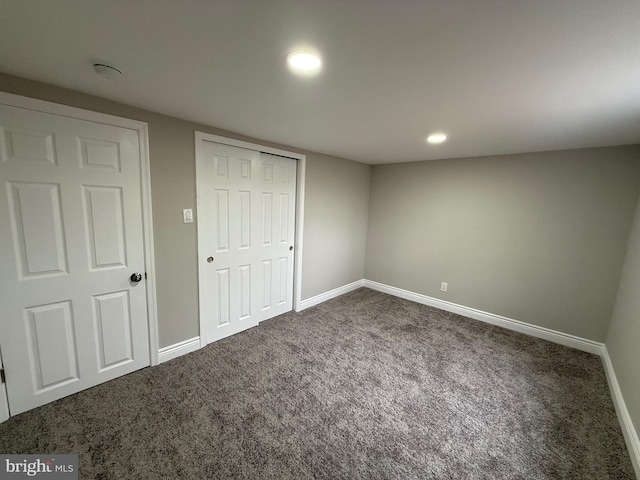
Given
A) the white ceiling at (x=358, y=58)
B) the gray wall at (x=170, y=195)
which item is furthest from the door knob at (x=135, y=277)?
the white ceiling at (x=358, y=58)

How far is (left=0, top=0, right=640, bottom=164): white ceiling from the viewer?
0.91 metres

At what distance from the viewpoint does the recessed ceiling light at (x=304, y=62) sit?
1188 mm

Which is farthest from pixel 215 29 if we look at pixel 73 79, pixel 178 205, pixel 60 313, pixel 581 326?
pixel 581 326

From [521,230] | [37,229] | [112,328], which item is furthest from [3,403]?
[521,230]

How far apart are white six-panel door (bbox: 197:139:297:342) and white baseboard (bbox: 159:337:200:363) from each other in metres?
0.15

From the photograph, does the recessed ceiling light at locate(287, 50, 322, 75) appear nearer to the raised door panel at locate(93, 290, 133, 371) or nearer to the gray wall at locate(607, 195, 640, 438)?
the raised door panel at locate(93, 290, 133, 371)

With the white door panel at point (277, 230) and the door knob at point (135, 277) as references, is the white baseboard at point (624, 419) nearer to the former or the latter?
the white door panel at point (277, 230)

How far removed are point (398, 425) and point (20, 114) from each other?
3.21m

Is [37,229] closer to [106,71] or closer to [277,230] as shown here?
[106,71]

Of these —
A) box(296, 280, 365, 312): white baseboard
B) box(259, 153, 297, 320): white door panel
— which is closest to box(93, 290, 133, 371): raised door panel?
box(259, 153, 297, 320): white door panel

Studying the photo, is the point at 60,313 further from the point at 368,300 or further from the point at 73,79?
Result: the point at 368,300

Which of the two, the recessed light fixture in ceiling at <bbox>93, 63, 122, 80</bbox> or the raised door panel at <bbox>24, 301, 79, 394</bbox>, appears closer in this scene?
the recessed light fixture in ceiling at <bbox>93, 63, 122, 80</bbox>

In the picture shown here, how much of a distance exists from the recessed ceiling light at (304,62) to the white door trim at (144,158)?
1472mm

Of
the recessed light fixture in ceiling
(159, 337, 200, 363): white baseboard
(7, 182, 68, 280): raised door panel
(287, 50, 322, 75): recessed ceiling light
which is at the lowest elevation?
(159, 337, 200, 363): white baseboard
